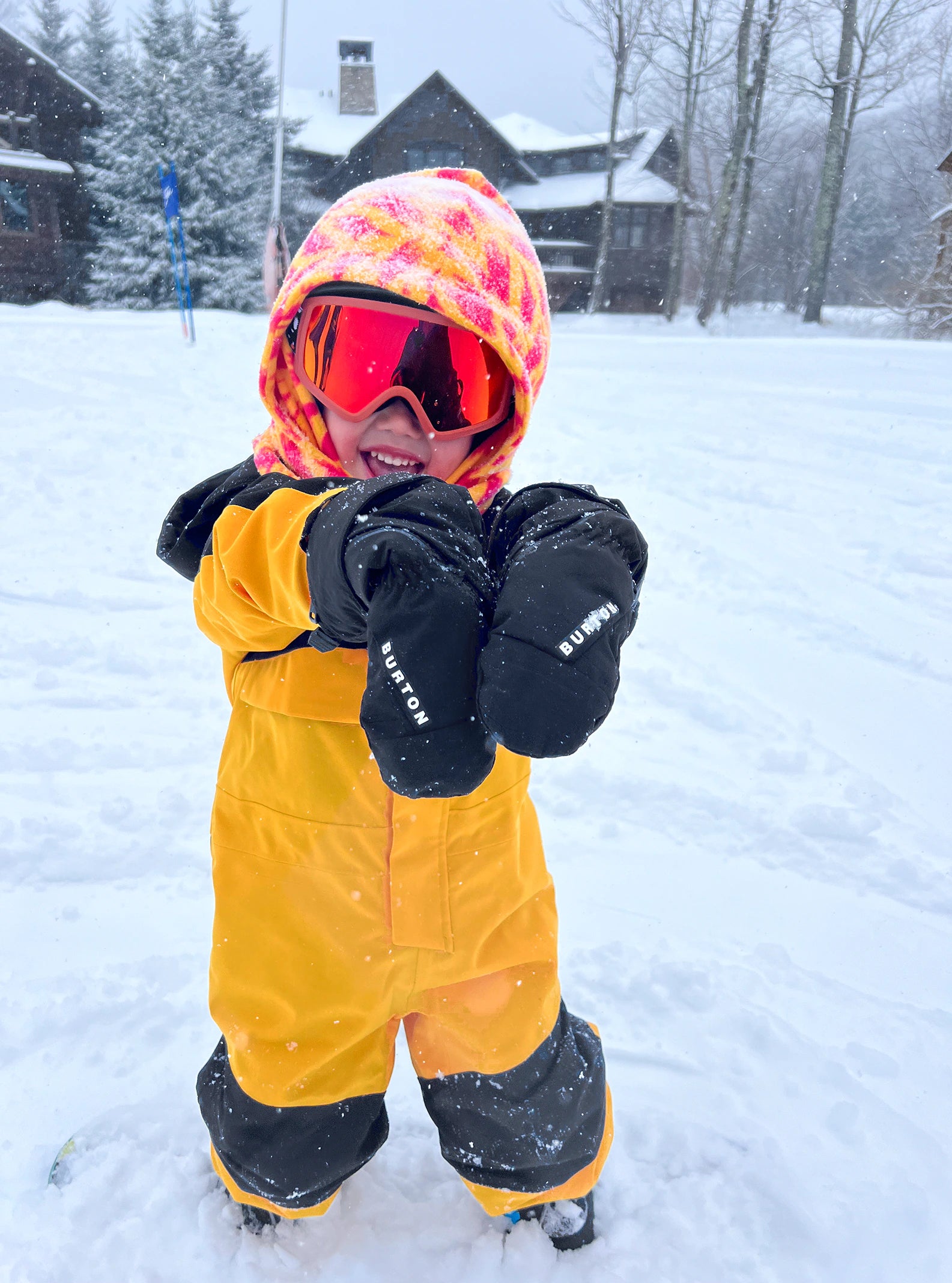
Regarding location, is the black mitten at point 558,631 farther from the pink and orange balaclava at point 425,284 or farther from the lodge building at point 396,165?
the lodge building at point 396,165

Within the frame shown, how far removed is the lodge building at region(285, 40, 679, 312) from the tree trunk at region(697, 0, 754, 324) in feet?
25.1

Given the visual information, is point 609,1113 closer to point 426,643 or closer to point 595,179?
point 426,643

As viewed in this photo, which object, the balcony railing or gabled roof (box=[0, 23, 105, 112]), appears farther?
the balcony railing

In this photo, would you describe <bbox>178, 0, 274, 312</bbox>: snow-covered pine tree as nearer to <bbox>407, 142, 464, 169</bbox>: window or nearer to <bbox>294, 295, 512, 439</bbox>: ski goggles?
<bbox>407, 142, 464, 169</bbox>: window

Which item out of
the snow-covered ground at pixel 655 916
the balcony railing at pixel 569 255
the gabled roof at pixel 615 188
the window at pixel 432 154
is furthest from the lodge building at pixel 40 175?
the snow-covered ground at pixel 655 916

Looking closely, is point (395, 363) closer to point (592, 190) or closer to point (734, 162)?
point (734, 162)

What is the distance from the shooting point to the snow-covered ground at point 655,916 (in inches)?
57.6

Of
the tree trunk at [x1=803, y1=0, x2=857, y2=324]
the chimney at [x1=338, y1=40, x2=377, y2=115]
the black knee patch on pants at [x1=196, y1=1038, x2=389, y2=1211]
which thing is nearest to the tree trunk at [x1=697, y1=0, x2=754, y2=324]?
the tree trunk at [x1=803, y1=0, x2=857, y2=324]

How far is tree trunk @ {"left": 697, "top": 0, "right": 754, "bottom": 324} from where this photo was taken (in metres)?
17.4

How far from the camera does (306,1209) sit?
137 cm

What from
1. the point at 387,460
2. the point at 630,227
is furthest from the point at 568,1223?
the point at 630,227

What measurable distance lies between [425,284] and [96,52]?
34735 millimetres

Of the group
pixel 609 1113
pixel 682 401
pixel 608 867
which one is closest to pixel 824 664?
pixel 608 867

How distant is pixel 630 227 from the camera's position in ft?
91.3
